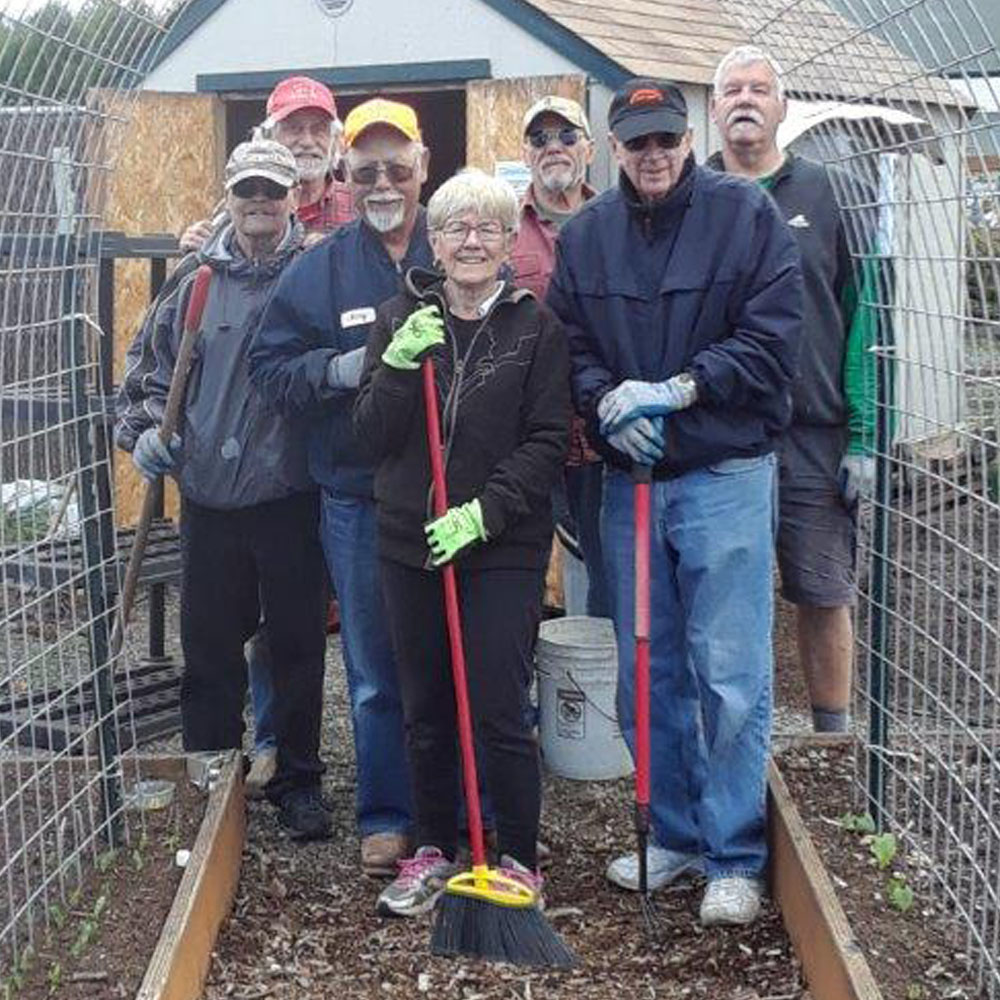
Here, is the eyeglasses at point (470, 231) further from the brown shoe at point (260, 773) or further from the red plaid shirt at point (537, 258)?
the brown shoe at point (260, 773)

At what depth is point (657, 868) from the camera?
448cm

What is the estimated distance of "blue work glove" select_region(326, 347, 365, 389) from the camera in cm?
432

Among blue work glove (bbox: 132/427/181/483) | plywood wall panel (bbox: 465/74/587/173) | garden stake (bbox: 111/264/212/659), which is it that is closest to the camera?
garden stake (bbox: 111/264/212/659)

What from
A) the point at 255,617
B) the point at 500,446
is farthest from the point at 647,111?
the point at 255,617

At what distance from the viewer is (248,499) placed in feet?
15.2

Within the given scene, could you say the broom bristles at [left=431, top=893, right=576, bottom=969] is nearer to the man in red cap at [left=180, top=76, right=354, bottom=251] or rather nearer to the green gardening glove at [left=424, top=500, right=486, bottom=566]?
the green gardening glove at [left=424, top=500, right=486, bottom=566]

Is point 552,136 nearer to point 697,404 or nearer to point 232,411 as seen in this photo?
point 232,411

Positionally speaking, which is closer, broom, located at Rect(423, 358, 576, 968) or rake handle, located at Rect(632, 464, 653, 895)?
broom, located at Rect(423, 358, 576, 968)

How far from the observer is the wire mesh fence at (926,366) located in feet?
11.6

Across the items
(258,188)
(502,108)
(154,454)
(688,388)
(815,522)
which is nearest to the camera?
(688,388)

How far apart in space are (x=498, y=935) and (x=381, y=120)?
214cm

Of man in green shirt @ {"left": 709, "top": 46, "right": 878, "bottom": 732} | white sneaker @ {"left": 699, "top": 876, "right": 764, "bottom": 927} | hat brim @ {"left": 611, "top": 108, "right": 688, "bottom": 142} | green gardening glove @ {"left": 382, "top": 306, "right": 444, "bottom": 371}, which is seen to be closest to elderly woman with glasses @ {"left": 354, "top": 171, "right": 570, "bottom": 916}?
green gardening glove @ {"left": 382, "top": 306, "right": 444, "bottom": 371}

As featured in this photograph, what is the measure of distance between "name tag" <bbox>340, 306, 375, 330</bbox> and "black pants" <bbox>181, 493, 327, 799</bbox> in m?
0.56

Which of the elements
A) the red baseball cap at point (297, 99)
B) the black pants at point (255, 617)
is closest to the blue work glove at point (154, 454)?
the black pants at point (255, 617)
